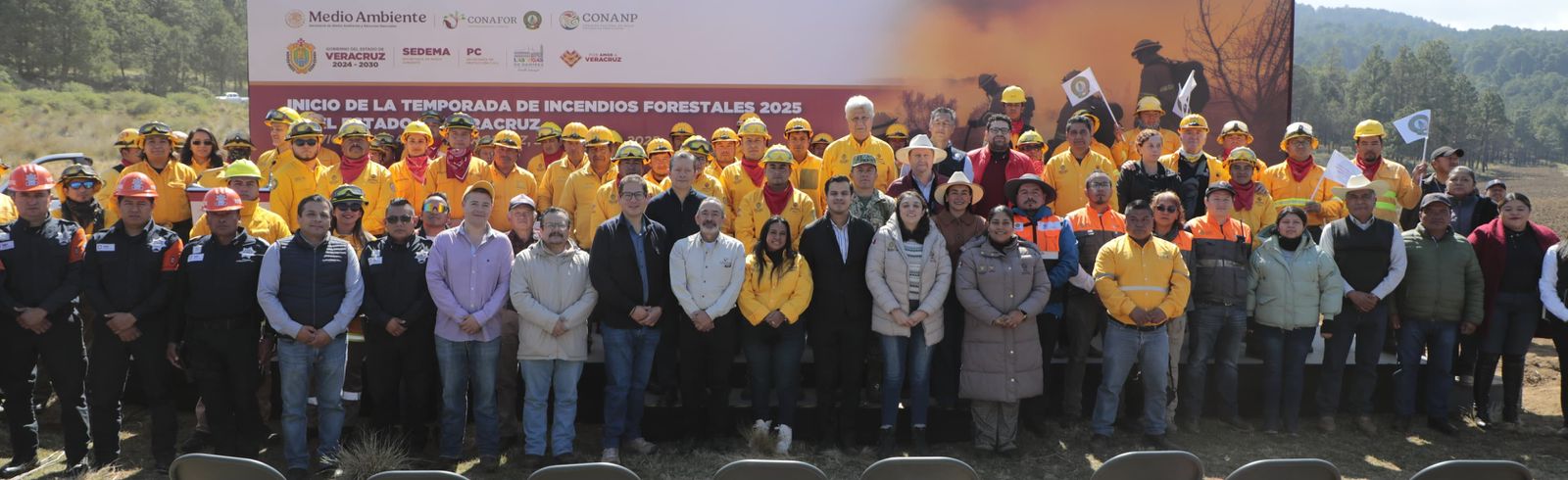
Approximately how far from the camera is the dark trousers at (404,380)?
5.81 metres

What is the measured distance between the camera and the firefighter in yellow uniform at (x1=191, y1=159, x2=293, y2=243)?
612 centimetres

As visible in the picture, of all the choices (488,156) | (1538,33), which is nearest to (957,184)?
(488,156)

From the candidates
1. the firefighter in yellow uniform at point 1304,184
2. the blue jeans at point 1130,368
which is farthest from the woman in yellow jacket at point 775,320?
the firefighter in yellow uniform at point 1304,184

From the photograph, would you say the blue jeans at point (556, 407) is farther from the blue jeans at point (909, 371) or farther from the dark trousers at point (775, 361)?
the blue jeans at point (909, 371)

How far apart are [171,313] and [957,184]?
4729 mm

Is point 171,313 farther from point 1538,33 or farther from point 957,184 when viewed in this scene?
point 1538,33

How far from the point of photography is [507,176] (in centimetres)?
790

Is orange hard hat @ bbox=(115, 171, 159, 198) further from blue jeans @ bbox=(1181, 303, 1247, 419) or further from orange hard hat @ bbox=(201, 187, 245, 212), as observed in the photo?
blue jeans @ bbox=(1181, 303, 1247, 419)

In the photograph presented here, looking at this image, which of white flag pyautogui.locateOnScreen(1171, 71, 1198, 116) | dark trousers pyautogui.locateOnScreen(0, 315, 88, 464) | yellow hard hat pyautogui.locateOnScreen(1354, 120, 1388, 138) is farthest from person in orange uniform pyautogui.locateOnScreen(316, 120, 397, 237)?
yellow hard hat pyautogui.locateOnScreen(1354, 120, 1388, 138)

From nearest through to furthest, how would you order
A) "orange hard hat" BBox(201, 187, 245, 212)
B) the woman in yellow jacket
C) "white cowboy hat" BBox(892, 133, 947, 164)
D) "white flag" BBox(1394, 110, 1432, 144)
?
1. "orange hard hat" BBox(201, 187, 245, 212)
2. the woman in yellow jacket
3. "white cowboy hat" BBox(892, 133, 947, 164)
4. "white flag" BBox(1394, 110, 1432, 144)

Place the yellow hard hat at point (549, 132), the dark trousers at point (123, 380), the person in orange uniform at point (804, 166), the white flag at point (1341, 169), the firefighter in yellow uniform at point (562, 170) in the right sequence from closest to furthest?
the dark trousers at point (123, 380) < the white flag at point (1341, 169) < the person in orange uniform at point (804, 166) < the firefighter in yellow uniform at point (562, 170) < the yellow hard hat at point (549, 132)

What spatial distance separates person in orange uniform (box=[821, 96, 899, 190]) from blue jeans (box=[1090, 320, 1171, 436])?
2163mm

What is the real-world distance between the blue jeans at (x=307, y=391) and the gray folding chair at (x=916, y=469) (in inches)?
144

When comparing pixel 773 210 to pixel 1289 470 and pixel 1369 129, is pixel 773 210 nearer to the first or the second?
pixel 1289 470
